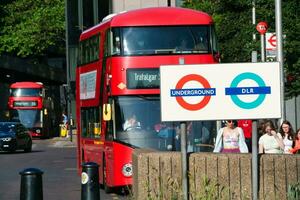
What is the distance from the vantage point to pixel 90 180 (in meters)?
14.1

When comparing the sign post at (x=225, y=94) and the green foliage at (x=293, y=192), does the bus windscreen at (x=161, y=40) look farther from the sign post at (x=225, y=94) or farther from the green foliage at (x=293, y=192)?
the green foliage at (x=293, y=192)

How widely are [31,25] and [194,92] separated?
201 ft

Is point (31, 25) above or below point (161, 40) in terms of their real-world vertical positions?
above

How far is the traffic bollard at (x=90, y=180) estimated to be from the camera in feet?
46.3

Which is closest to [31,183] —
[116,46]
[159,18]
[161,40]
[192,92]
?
[192,92]

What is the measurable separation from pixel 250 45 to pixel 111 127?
6.11 meters

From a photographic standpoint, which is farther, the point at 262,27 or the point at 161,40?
the point at 262,27

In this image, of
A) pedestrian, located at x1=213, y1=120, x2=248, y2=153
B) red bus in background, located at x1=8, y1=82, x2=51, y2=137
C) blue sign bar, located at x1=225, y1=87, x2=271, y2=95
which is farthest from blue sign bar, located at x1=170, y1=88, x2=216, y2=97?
red bus in background, located at x1=8, y1=82, x2=51, y2=137

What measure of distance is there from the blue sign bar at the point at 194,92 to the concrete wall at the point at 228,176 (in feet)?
2.80

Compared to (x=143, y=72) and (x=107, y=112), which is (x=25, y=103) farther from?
(x=143, y=72)

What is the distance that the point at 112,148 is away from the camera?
70.8 ft

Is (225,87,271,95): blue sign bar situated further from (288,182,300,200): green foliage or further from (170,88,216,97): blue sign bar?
(288,182,300,200): green foliage

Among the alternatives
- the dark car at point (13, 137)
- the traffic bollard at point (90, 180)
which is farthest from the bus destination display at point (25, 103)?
the traffic bollard at point (90, 180)

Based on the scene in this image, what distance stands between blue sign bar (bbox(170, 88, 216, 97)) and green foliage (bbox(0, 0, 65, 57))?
60788mm
